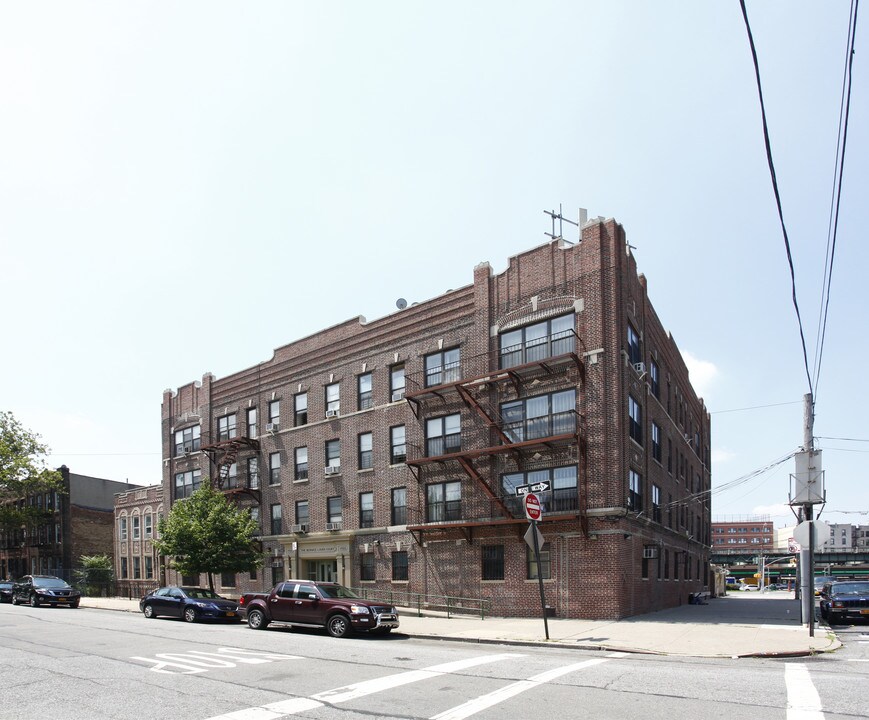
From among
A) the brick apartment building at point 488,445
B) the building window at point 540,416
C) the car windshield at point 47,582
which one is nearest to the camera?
the brick apartment building at point 488,445

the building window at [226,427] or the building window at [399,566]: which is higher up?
the building window at [226,427]

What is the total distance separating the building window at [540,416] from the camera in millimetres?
25938

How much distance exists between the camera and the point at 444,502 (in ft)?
96.3

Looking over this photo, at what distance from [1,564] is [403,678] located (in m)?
71.2

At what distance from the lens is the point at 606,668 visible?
42.5 ft

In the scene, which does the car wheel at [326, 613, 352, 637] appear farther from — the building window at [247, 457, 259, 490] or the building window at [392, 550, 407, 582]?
the building window at [247, 457, 259, 490]

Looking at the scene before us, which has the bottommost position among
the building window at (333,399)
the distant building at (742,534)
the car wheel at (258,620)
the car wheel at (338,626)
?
the distant building at (742,534)

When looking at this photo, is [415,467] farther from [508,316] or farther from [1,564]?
[1,564]

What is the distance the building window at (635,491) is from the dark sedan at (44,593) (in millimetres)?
25621

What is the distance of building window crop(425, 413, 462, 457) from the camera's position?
29203mm

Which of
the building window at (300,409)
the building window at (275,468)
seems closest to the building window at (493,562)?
the building window at (300,409)

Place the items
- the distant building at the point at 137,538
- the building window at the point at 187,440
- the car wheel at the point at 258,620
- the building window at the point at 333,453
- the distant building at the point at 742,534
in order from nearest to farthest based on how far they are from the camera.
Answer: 1. the car wheel at the point at 258,620
2. the building window at the point at 333,453
3. the building window at the point at 187,440
4. the distant building at the point at 137,538
5. the distant building at the point at 742,534

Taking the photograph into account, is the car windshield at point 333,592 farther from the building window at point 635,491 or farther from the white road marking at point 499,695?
the building window at point 635,491

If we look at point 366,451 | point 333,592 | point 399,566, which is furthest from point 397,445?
point 333,592
